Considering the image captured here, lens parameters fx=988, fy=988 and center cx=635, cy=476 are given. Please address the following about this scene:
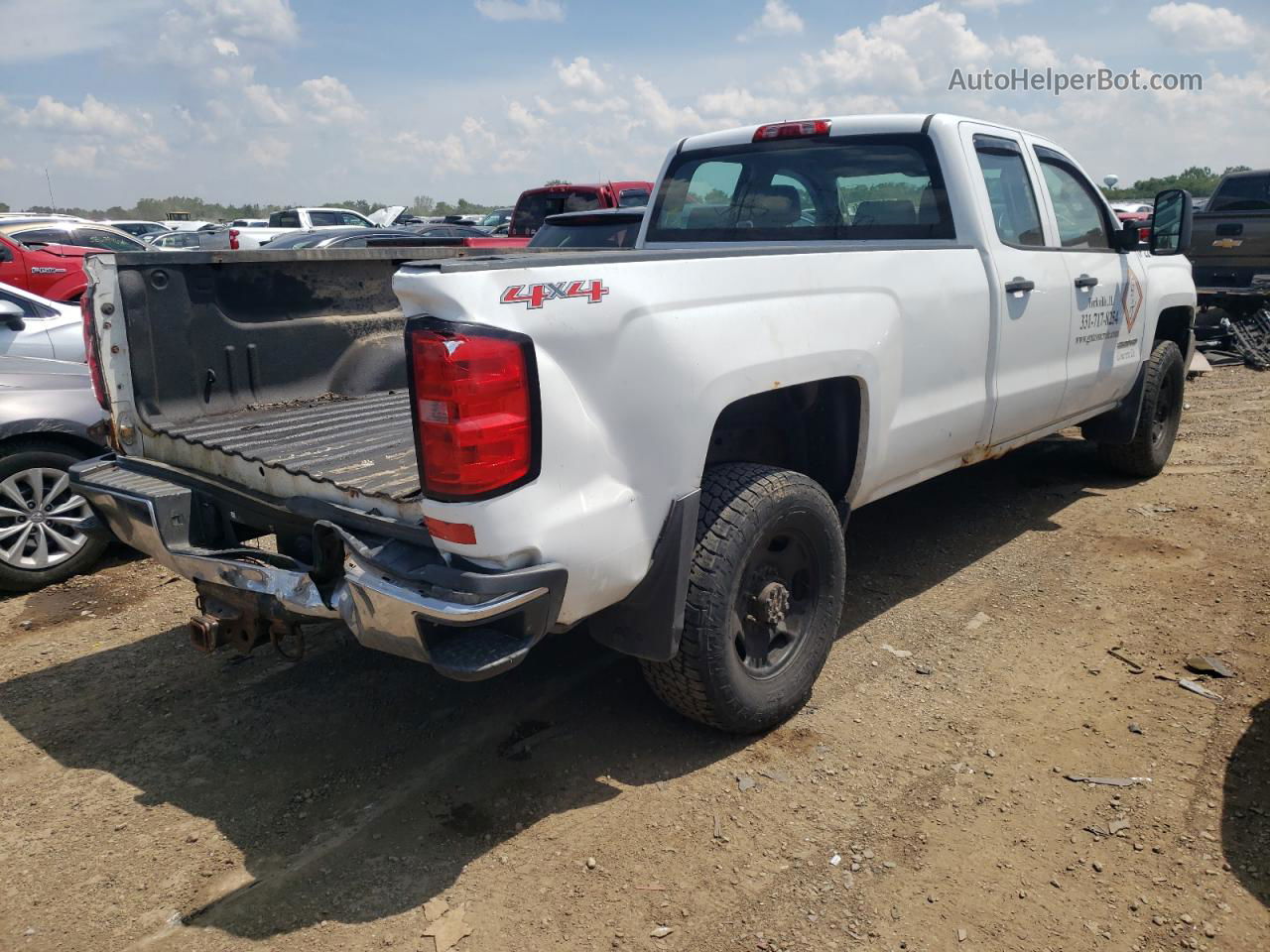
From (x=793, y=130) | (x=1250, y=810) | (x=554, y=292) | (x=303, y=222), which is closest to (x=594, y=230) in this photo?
(x=793, y=130)

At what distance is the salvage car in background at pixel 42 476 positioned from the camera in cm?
477

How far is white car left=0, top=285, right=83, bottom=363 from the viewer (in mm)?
5555

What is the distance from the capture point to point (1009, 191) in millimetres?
4562

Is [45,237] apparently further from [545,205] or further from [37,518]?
[37,518]

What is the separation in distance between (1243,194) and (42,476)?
14.1 m

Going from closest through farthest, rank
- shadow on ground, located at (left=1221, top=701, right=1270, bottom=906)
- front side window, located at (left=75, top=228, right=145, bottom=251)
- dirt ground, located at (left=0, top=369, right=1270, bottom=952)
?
1. dirt ground, located at (left=0, top=369, right=1270, bottom=952)
2. shadow on ground, located at (left=1221, top=701, right=1270, bottom=906)
3. front side window, located at (left=75, top=228, right=145, bottom=251)

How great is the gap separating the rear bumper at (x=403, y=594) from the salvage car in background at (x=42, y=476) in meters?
2.27

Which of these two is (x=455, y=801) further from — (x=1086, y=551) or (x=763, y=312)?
(x=1086, y=551)

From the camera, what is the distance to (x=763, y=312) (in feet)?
9.93

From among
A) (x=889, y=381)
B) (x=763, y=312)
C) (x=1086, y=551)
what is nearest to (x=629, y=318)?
(x=763, y=312)

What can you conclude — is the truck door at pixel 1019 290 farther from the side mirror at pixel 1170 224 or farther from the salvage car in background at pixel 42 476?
the salvage car in background at pixel 42 476

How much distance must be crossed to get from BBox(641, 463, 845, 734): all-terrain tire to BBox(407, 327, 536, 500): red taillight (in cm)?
79

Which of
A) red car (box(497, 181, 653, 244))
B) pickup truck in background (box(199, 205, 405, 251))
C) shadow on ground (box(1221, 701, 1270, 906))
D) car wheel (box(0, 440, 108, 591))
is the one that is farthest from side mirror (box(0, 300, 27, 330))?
pickup truck in background (box(199, 205, 405, 251))

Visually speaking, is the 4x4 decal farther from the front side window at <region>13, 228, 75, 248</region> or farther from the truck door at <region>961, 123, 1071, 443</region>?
the front side window at <region>13, 228, 75, 248</region>
